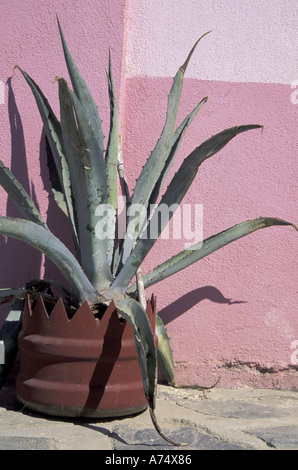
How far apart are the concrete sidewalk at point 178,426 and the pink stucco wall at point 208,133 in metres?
0.17

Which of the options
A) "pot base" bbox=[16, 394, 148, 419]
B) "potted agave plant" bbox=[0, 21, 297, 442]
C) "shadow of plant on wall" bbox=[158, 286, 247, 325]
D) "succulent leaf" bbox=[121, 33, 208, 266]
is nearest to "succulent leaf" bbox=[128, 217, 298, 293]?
"potted agave plant" bbox=[0, 21, 297, 442]

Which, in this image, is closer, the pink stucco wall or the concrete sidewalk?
the concrete sidewalk

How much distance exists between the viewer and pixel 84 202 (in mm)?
1502

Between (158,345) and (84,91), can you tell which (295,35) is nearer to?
(84,91)

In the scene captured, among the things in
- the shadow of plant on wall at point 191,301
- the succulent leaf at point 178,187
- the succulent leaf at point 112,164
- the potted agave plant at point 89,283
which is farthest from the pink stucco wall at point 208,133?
the succulent leaf at point 178,187

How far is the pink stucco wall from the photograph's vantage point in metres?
1.88

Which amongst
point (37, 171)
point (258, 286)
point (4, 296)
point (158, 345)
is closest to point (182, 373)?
point (158, 345)

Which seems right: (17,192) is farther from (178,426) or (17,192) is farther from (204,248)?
(178,426)

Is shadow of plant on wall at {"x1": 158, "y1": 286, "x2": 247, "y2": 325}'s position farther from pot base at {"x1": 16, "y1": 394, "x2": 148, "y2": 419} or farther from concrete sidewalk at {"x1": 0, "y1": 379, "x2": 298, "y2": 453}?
pot base at {"x1": 16, "y1": 394, "x2": 148, "y2": 419}

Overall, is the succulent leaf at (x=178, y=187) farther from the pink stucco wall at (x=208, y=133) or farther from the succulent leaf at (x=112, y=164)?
the pink stucco wall at (x=208, y=133)

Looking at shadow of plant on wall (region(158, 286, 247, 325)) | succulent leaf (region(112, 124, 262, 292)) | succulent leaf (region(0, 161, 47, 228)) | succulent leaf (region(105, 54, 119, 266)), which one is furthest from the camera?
shadow of plant on wall (region(158, 286, 247, 325))

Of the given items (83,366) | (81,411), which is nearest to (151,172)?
(83,366)

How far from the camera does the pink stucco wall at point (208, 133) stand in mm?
1878

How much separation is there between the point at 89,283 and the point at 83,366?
223mm
